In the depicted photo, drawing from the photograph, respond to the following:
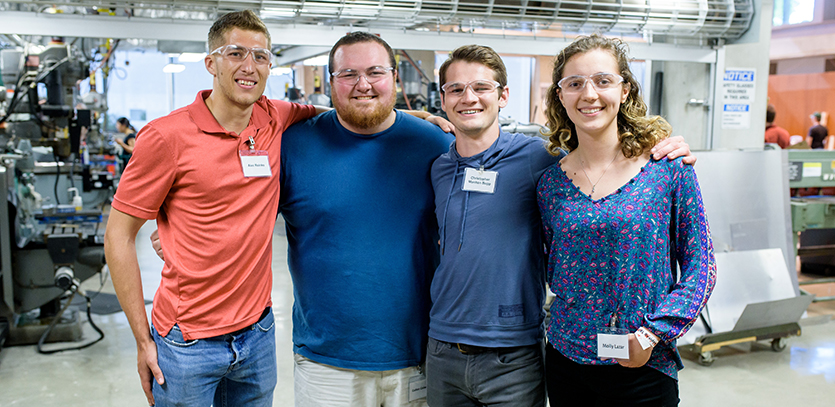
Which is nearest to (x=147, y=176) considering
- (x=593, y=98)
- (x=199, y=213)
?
(x=199, y=213)

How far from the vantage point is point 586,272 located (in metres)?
1.45

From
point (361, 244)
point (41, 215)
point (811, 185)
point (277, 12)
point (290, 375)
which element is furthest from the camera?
point (811, 185)

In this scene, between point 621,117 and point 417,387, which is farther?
point 417,387

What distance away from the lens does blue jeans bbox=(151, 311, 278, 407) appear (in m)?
1.57

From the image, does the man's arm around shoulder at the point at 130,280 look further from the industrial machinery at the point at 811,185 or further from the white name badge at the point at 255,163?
the industrial machinery at the point at 811,185

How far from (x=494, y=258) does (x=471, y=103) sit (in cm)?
43

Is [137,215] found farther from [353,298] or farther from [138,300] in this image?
[353,298]

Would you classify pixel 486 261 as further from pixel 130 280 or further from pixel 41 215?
pixel 41 215

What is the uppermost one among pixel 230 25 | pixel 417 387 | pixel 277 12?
pixel 277 12

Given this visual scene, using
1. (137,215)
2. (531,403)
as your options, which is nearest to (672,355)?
(531,403)

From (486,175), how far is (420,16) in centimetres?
203

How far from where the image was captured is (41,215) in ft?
13.9

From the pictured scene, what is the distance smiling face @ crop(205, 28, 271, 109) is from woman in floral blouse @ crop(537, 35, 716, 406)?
820 millimetres

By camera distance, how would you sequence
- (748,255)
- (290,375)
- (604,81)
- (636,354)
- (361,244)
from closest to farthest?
(636,354), (604,81), (361,244), (290,375), (748,255)
